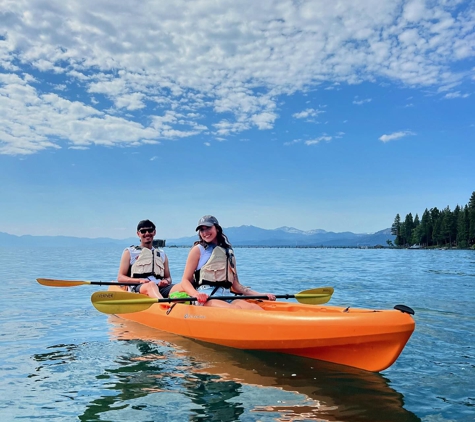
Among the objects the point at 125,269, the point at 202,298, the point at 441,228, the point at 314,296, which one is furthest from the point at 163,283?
the point at 441,228

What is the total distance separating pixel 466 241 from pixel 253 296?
99.7 meters

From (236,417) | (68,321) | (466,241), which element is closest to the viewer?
(236,417)

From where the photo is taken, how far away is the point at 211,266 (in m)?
7.06

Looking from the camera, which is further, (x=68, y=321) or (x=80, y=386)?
(x=68, y=321)

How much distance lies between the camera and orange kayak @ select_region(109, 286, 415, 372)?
518cm

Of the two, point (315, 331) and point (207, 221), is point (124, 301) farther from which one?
point (315, 331)

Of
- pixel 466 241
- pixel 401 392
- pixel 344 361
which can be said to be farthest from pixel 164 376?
pixel 466 241

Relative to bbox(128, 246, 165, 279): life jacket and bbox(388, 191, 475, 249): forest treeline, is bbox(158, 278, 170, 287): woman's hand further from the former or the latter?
bbox(388, 191, 475, 249): forest treeline

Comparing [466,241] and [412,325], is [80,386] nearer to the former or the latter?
[412,325]

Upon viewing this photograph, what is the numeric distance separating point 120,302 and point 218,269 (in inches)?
66.7

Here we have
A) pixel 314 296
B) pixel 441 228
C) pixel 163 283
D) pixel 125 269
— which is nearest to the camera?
pixel 314 296

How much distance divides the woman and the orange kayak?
41 cm

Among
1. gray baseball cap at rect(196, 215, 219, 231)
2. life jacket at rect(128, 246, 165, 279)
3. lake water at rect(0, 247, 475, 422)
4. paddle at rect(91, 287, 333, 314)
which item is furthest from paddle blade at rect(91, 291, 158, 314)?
life jacket at rect(128, 246, 165, 279)

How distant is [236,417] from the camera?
4.38 meters
